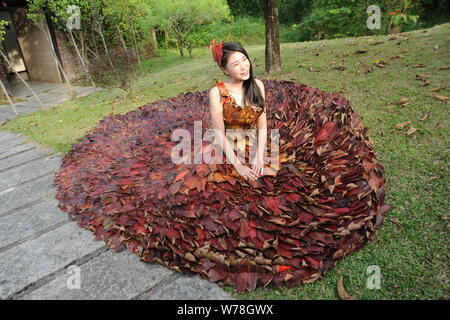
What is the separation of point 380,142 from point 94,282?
135 inches

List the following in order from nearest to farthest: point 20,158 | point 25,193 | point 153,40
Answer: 1. point 25,193
2. point 20,158
3. point 153,40

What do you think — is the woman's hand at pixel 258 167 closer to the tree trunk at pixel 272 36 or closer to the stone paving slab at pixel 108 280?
the stone paving slab at pixel 108 280

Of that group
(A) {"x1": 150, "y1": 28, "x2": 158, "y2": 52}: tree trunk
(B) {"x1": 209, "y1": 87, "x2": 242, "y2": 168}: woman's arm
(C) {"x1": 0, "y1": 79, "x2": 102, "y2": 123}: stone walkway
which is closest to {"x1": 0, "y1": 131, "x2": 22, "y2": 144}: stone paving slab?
(C) {"x1": 0, "y1": 79, "x2": 102, "y2": 123}: stone walkway

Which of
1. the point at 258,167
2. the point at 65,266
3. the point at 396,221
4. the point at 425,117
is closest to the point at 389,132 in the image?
the point at 425,117

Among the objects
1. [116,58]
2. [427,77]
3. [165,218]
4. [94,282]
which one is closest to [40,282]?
[94,282]

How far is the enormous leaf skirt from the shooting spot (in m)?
2.24

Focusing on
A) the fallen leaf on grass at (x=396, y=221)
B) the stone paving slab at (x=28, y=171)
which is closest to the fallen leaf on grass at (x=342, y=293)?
the fallen leaf on grass at (x=396, y=221)

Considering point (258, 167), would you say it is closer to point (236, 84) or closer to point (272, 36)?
point (236, 84)

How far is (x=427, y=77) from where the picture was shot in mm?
4746

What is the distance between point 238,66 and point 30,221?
268 centimetres

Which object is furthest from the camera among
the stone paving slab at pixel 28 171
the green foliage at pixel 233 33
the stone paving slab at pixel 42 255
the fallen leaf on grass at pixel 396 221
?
the green foliage at pixel 233 33

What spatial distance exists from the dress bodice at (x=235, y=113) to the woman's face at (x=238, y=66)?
0.15 meters

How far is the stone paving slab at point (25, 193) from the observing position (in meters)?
3.54

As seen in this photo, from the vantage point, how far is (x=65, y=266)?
8.20 feet
